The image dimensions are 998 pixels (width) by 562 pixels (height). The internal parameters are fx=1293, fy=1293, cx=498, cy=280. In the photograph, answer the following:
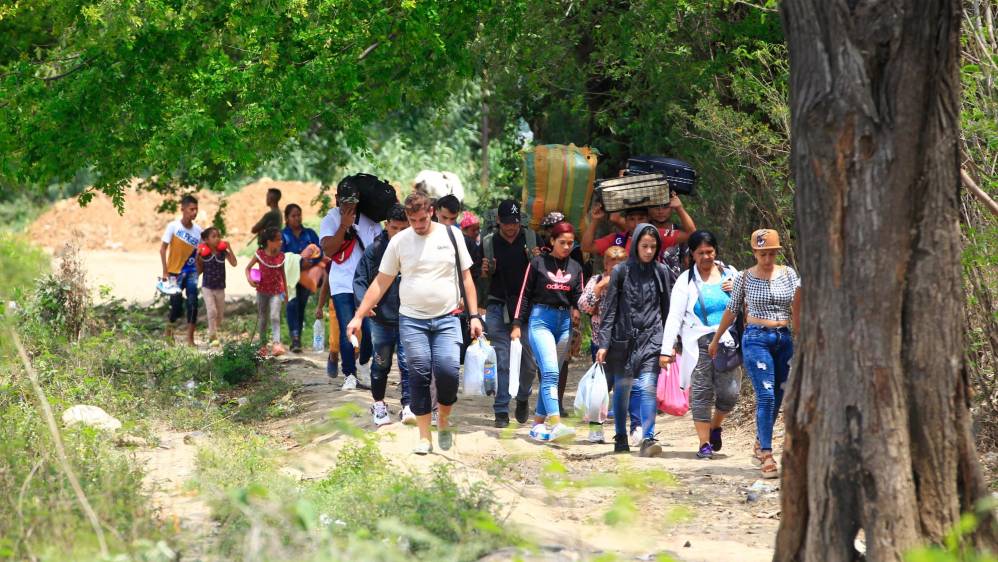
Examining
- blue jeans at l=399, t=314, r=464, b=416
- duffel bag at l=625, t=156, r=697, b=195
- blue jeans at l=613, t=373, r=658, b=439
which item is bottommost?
blue jeans at l=613, t=373, r=658, b=439

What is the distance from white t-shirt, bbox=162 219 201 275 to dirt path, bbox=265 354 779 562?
4.27m

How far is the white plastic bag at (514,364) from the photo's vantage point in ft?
35.8

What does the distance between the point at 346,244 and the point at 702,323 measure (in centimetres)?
372

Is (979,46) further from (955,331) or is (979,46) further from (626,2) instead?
(626,2)

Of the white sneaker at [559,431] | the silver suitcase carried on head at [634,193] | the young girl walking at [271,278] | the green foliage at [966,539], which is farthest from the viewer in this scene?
the young girl walking at [271,278]

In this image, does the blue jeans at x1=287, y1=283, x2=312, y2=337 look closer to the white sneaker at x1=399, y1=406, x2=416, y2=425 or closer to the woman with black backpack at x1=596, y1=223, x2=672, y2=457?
the white sneaker at x1=399, y1=406, x2=416, y2=425

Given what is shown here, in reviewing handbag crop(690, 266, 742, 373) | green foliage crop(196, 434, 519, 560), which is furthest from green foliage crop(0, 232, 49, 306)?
handbag crop(690, 266, 742, 373)

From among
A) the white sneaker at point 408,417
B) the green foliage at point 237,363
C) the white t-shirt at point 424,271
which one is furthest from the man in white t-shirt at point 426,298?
the green foliage at point 237,363

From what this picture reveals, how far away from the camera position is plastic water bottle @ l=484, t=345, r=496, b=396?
32.7 ft

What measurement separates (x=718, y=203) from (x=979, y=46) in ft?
15.9

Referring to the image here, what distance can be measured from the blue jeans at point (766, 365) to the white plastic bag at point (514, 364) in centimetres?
225

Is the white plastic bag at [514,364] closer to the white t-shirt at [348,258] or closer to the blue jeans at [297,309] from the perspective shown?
the white t-shirt at [348,258]

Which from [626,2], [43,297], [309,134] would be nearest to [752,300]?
[626,2]

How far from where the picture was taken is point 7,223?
49125 millimetres
